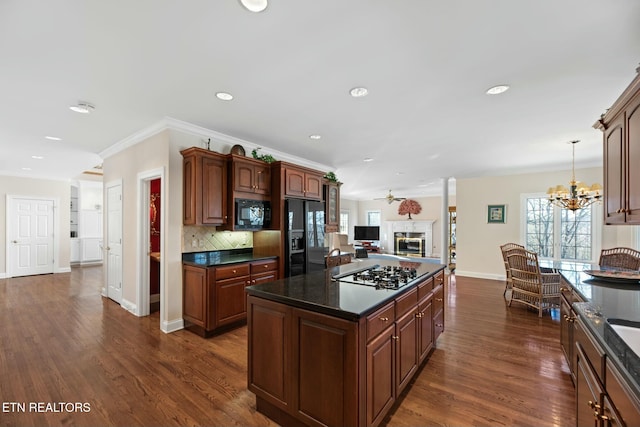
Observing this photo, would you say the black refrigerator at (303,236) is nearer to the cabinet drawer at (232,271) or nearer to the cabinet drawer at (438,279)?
the cabinet drawer at (232,271)

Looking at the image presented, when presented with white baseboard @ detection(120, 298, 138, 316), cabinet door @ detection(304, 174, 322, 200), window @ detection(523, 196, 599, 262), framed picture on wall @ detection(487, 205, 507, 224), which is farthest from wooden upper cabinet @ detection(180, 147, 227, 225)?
window @ detection(523, 196, 599, 262)

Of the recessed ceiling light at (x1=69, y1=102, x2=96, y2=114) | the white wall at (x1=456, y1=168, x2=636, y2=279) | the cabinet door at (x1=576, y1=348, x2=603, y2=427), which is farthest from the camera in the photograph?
the white wall at (x1=456, y1=168, x2=636, y2=279)

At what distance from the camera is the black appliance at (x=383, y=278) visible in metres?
2.11

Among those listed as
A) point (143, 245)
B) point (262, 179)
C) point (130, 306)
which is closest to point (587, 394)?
point (262, 179)

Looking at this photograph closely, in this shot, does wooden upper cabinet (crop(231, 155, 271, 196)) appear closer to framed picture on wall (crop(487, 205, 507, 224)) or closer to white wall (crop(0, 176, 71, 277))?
framed picture on wall (crop(487, 205, 507, 224))

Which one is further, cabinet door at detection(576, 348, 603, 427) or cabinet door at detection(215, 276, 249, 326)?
cabinet door at detection(215, 276, 249, 326)

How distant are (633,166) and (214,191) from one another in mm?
3861

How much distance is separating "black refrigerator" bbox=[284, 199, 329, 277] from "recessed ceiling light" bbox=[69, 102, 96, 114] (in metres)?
2.56

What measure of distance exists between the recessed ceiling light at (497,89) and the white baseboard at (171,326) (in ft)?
14.3

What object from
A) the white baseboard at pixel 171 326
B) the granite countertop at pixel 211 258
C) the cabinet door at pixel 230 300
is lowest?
the white baseboard at pixel 171 326

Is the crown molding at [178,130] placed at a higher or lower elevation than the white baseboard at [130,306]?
higher

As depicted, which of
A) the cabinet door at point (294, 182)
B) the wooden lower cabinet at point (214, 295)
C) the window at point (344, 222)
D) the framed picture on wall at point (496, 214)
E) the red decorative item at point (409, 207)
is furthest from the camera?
the window at point (344, 222)

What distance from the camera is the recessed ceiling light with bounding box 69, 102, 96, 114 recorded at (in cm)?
297

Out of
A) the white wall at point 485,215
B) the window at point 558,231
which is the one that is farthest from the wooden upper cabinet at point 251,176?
the window at point 558,231
